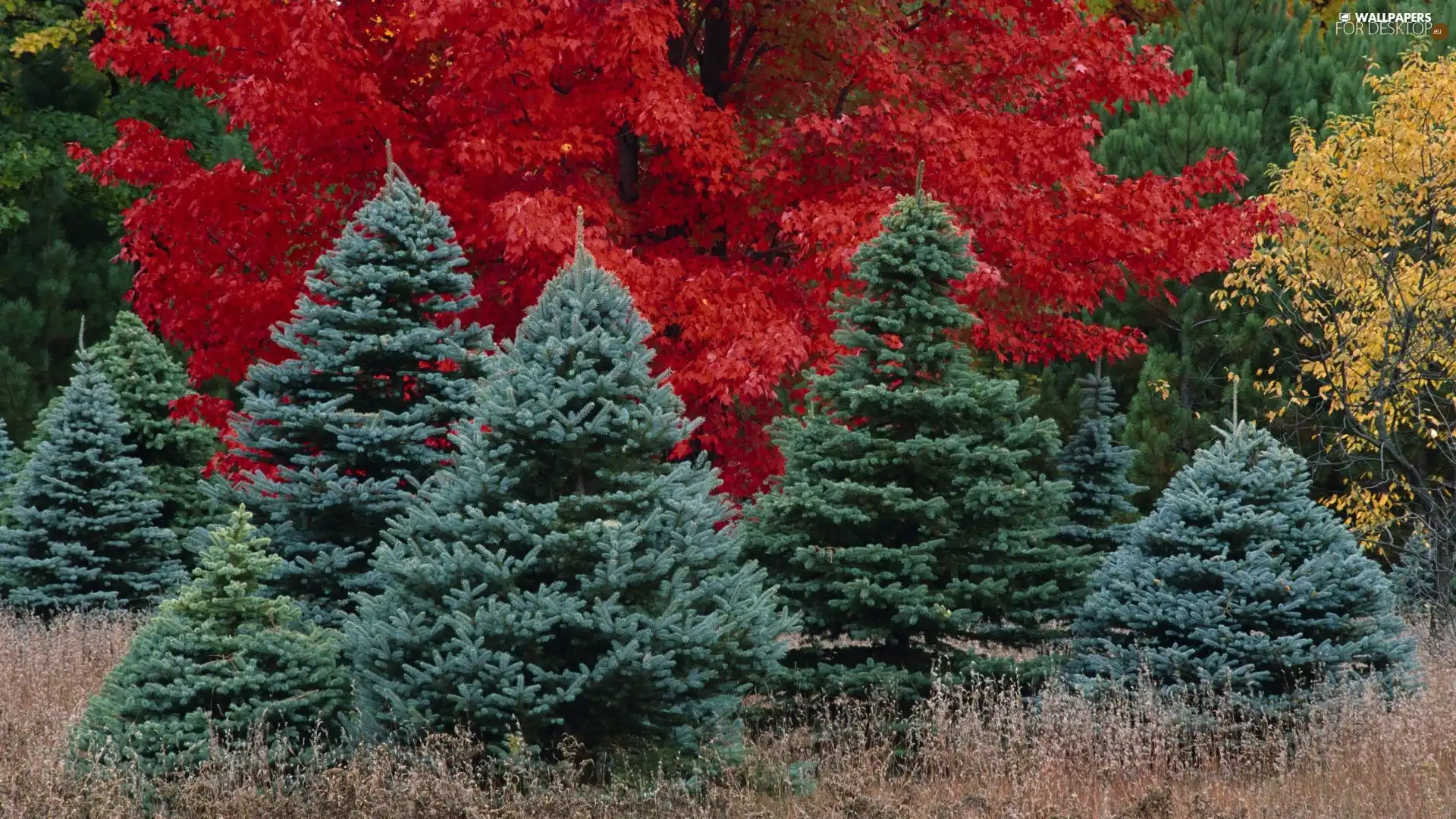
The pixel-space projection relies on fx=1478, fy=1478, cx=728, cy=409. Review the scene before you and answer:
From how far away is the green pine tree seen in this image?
20703 mm

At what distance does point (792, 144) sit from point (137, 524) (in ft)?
24.6

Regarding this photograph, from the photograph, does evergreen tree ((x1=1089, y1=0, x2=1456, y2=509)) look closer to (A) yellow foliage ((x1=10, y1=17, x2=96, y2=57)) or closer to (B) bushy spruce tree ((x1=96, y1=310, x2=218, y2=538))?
(B) bushy spruce tree ((x1=96, y1=310, x2=218, y2=538))

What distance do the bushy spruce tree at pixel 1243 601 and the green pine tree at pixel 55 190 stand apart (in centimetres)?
1554

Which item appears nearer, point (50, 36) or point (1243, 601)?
point (1243, 601)

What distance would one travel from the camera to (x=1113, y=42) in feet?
38.9

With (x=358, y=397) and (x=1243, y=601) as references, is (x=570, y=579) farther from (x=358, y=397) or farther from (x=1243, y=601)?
(x=1243, y=601)

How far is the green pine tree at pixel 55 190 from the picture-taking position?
20.7 meters

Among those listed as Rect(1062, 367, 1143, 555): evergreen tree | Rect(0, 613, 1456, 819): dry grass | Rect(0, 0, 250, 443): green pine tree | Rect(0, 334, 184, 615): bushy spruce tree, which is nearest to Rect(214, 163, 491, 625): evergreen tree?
Rect(0, 613, 1456, 819): dry grass

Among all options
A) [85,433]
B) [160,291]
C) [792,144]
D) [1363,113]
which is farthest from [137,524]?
[1363,113]

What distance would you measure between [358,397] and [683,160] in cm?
299

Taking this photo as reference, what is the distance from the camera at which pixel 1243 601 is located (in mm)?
8391

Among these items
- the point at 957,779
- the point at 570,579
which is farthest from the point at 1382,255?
the point at 570,579

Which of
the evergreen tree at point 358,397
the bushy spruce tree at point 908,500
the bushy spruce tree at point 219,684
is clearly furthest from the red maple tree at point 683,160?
the bushy spruce tree at point 219,684

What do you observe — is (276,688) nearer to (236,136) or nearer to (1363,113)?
(1363,113)
